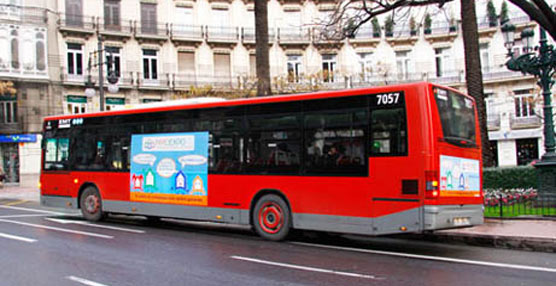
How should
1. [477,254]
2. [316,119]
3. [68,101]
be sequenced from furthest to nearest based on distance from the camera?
[68,101] → [316,119] → [477,254]

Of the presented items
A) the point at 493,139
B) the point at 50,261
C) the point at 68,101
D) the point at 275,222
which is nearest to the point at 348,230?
the point at 275,222

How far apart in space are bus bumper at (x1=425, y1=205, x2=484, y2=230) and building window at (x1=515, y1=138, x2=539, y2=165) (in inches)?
1349

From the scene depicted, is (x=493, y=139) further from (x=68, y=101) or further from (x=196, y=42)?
(x=68, y=101)

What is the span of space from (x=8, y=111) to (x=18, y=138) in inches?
78.9

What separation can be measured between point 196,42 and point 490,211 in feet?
104

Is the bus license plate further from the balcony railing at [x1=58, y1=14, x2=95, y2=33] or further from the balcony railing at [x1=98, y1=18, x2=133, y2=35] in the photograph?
the balcony railing at [x1=98, y1=18, x2=133, y2=35]

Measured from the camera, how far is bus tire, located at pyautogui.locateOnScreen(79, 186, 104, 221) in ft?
49.5

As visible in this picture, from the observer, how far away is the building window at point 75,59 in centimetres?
3822

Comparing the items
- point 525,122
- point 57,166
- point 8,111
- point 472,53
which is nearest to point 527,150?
point 525,122

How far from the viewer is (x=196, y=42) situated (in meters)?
42.0

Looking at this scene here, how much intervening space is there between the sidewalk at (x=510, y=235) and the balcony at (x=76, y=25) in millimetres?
33232

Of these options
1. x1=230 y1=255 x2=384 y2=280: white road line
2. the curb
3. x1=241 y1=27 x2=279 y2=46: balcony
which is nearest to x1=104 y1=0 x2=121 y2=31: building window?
x1=241 y1=27 x2=279 y2=46: balcony

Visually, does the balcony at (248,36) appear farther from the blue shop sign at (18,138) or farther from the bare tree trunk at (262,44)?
the bare tree trunk at (262,44)

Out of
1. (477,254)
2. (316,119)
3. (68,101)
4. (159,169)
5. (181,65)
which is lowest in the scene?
(477,254)
